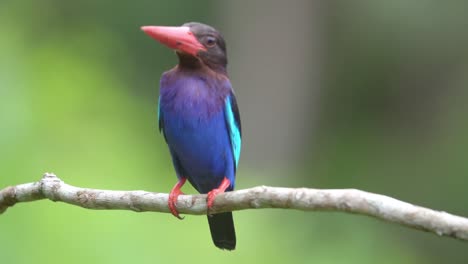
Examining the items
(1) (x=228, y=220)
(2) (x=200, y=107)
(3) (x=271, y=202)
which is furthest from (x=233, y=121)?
(3) (x=271, y=202)

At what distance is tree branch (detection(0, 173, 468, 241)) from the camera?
3.03 m

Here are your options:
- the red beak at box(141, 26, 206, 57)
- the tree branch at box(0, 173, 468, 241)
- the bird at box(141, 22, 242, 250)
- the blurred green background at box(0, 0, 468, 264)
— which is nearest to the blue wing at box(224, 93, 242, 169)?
the bird at box(141, 22, 242, 250)

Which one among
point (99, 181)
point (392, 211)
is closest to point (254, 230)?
point (99, 181)

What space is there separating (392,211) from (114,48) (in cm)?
832

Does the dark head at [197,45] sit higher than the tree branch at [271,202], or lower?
higher

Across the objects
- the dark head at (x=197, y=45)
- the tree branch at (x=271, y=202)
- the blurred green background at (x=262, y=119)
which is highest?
the dark head at (x=197, y=45)

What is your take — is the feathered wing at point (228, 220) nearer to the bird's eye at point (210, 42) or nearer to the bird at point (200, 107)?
the bird at point (200, 107)

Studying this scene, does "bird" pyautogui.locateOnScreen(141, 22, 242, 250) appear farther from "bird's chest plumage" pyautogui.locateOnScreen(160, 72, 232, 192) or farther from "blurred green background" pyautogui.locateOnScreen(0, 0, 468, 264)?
"blurred green background" pyautogui.locateOnScreen(0, 0, 468, 264)

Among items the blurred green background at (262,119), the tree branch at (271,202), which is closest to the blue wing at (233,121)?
the tree branch at (271,202)

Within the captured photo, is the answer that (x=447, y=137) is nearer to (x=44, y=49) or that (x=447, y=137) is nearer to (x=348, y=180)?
(x=348, y=180)

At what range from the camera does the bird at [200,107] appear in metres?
4.74

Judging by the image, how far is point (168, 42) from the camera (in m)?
4.50

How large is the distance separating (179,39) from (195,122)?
45 centimetres

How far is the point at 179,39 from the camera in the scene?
181 inches
